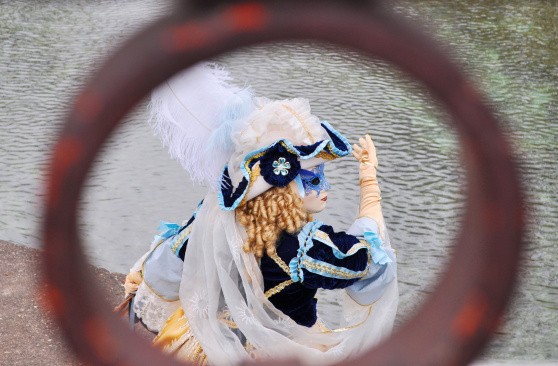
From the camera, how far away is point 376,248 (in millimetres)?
1993

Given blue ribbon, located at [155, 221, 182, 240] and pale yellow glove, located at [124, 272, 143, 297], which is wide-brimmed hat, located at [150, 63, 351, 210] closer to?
blue ribbon, located at [155, 221, 182, 240]

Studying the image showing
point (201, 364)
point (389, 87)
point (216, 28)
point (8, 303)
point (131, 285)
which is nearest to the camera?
point (216, 28)

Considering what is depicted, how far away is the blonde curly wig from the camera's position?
6.68 feet

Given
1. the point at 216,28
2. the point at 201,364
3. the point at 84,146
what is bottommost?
the point at 201,364

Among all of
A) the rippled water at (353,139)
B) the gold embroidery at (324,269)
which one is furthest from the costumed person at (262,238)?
the rippled water at (353,139)

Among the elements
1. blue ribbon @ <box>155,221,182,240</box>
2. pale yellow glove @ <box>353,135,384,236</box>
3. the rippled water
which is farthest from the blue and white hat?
the rippled water

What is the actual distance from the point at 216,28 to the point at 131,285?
1878 millimetres

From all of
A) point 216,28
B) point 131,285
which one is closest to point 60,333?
point 216,28

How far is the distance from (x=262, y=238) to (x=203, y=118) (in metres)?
0.35

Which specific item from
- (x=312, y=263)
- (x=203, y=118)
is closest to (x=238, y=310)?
(x=312, y=263)

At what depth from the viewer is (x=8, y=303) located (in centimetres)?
338

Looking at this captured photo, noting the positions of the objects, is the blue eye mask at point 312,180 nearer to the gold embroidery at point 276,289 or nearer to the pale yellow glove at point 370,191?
the pale yellow glove at point 370,191

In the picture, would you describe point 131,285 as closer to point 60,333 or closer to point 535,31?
point 60,333

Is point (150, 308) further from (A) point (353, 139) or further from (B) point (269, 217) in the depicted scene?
(A) point (353, 139)
